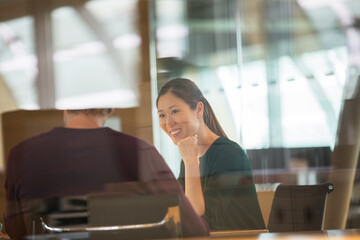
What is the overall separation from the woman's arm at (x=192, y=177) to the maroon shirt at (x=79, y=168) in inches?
0.8

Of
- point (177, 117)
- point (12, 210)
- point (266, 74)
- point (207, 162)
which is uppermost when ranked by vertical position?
point (266, 74)

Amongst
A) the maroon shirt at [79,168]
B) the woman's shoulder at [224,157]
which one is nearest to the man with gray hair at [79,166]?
the maroon shirt at [79,168]

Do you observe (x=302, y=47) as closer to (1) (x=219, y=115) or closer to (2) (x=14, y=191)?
(1) (x=219, y=115)

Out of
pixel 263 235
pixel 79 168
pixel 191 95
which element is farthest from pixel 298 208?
pixel 79 168

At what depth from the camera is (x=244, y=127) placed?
184 cm

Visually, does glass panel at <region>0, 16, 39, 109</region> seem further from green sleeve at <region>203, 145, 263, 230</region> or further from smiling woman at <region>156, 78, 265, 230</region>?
green sleeve at <region>203, 145, 263, 230</region>

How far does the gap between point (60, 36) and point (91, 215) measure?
1.93 ft

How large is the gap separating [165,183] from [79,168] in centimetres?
28

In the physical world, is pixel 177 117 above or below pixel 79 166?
above

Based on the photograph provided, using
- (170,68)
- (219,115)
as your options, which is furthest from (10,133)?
(219,115)

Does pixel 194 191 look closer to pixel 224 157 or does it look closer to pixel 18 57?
pixel 224 157

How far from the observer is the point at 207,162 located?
1869 millimetres

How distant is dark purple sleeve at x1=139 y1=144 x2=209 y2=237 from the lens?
1.84m

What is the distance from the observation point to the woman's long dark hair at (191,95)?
1862 millimetres
